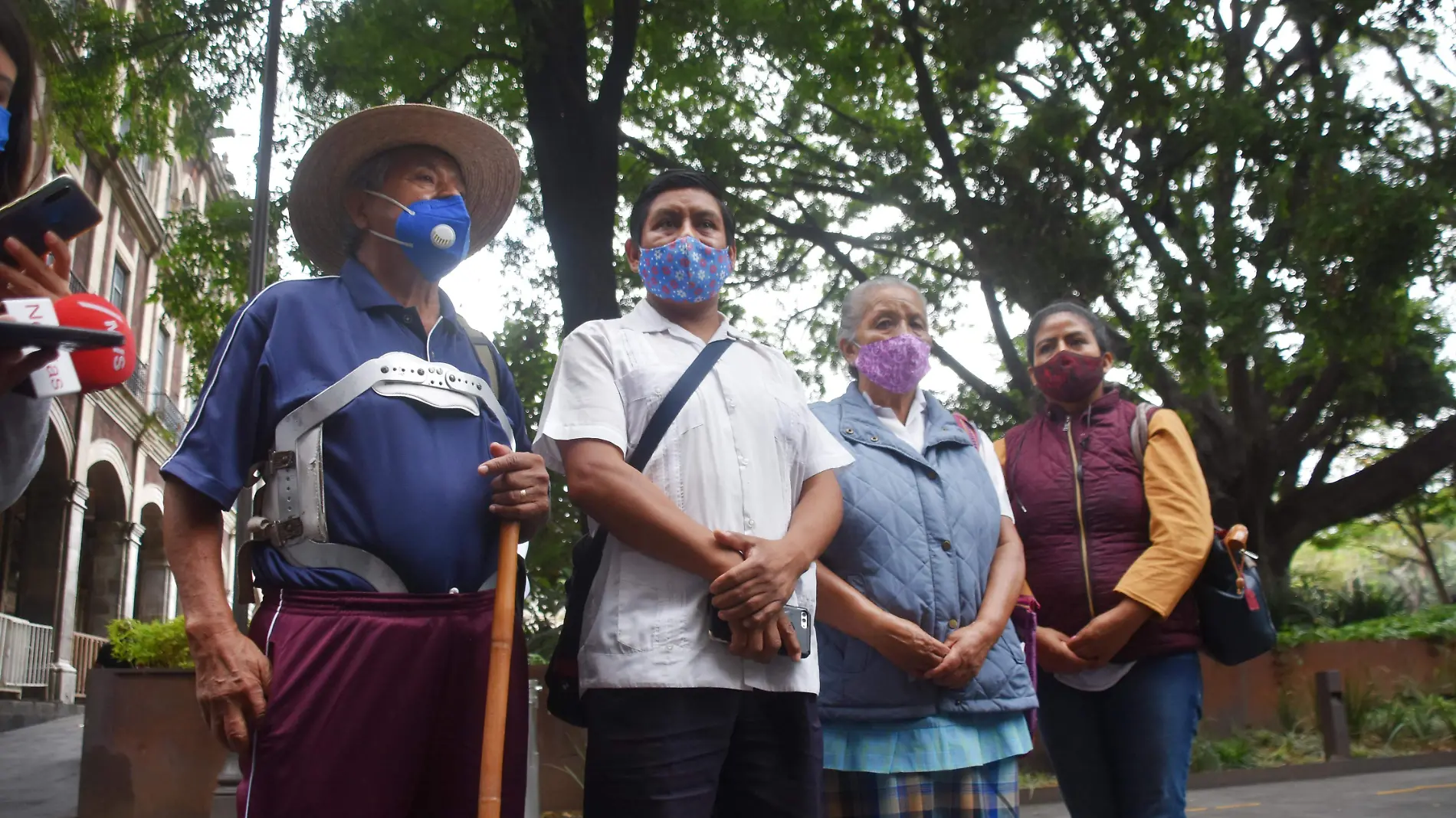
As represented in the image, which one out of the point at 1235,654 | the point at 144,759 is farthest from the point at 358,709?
the point at 144,759

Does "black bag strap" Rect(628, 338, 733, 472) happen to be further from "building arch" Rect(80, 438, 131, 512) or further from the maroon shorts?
"building arch" Rect(80, 438, 131, 512)

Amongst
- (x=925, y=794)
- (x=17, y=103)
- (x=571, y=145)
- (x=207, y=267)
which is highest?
(x=207, y=267)

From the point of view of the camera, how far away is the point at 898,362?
360cm

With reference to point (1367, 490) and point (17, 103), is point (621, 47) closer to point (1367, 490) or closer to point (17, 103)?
point (17, 103)

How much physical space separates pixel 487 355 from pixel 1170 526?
2.09 m

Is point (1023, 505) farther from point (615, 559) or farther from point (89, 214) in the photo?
point (89, 214)

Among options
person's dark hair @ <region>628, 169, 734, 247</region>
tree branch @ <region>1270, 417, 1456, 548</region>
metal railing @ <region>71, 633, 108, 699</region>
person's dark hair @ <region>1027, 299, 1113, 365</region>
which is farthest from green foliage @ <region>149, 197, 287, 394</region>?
metal railing @ <region>71, 633, 108, 699</region>

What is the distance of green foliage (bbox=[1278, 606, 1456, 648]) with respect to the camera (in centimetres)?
1228

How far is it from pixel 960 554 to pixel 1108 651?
1.99 feet

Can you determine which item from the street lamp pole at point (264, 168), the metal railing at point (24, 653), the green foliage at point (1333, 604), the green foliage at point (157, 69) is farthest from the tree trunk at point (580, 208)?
the metal railing at point (24, 653)

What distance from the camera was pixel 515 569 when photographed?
8.38 feet

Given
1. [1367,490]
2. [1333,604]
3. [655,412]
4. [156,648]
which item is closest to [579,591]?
[655,412]

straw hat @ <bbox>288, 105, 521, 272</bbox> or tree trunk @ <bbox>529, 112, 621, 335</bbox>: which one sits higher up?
tree trunk @ <bbox>529, 112, 621, 335</bbox>

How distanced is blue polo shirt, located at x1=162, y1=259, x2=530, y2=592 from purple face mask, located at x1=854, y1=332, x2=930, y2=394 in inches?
55.4
